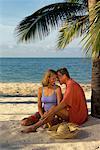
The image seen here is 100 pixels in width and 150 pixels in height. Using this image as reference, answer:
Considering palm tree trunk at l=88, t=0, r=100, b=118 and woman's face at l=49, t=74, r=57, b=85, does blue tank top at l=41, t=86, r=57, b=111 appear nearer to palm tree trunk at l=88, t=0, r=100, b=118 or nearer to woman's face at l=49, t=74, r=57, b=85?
woman's face at l=49, t=74, r=57, b=85

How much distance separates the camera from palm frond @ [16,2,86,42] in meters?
7.43

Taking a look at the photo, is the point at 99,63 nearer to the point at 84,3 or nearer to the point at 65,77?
the point at 65,77

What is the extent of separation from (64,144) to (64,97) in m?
0.89

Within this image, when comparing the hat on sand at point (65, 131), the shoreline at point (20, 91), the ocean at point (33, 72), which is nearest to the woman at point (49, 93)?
the hat on sand at point (65, 131)

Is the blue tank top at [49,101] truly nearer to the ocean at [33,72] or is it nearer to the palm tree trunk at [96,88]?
the ocean at [33,72]

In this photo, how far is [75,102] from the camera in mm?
6008

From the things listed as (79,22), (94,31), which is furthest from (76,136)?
(79,22)

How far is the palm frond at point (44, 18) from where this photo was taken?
293 inches

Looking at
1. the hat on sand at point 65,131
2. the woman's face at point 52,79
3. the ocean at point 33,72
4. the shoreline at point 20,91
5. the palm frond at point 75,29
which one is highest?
the palm frond at point 75,29

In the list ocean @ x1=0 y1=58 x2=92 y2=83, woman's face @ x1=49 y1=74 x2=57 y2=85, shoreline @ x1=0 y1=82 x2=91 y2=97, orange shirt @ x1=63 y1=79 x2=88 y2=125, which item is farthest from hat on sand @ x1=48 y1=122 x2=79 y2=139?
shoreline @ x1=0 y1=82 x2=91 y2=97

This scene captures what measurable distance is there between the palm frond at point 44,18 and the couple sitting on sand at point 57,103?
5.65 feet

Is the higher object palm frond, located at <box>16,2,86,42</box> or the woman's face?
palm frond, located at <box>16,2,86,42</box>

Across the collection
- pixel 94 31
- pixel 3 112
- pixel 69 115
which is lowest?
pixel 3 112

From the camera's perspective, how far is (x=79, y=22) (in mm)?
6512
